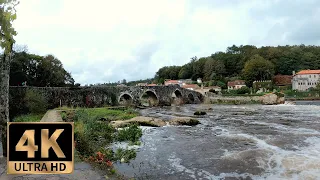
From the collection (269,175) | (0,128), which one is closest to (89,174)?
(0,128)

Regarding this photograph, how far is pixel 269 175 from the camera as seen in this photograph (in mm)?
12227

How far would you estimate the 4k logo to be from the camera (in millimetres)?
2172

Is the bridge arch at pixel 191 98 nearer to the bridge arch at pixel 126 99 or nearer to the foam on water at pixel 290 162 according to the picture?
the bridge arch at pixel 126 99

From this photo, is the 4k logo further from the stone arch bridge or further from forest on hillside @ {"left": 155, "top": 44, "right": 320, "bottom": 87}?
forest on hillside @ {"left": 155, "top": 44, "right": 320, "bottom": 87}

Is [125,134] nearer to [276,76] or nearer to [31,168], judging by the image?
[31,168]

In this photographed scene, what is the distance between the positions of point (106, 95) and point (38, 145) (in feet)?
182

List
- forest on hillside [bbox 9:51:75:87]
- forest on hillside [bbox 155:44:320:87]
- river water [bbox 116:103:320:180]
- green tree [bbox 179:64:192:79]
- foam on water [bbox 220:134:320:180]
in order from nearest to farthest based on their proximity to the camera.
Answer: foam on water [bbox 220:134:320:180], river water [bbox 116:103:320:180], forest on hillside [bbox 9:51:75:87], forest on hillside [bbox 155:44:320:87], green tree [bbox 179:64:192:79]

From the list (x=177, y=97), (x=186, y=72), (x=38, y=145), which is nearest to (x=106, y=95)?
(x=177, y=97)

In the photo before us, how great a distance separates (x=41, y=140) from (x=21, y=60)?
55.3m

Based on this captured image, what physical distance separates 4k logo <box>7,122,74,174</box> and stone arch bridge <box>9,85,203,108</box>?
3382 centimetres

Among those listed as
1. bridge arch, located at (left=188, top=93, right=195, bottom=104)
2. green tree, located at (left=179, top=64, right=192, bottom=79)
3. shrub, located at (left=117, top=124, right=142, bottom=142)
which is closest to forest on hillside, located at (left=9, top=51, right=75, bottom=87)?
bridge arch, located at (left=188, top=93, right=195, bottom=104)

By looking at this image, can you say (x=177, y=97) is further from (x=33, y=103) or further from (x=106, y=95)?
→ (x=33, y=103)

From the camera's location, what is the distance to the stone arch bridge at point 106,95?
43.0 meters

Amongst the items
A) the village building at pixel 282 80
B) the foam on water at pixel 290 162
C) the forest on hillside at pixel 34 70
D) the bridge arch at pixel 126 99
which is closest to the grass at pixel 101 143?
the foam on water at pixel 290 162
